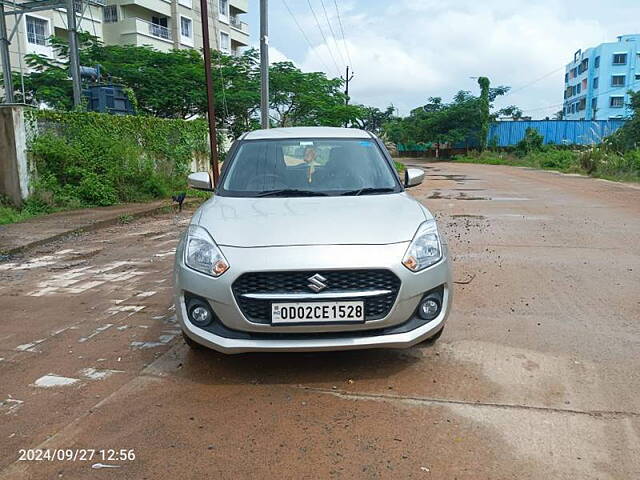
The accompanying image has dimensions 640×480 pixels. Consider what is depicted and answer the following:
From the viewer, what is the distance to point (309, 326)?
3199mm

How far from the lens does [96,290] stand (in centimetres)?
579

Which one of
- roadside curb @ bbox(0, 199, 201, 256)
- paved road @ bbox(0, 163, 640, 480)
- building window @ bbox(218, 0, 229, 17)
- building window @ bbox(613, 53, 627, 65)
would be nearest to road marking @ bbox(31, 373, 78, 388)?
paved road @ bbox(0, 163, 640, 480)

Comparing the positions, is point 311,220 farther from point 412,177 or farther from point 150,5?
point 150,5

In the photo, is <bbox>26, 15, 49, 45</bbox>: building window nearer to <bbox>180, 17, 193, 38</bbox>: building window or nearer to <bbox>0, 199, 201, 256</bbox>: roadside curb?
<bbox>180, 17, 193, 38</bbox>: building window

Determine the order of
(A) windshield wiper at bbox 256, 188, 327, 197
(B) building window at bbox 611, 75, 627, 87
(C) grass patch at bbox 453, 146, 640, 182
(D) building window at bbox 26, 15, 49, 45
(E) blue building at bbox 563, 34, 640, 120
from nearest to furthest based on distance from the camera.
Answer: (A) windshield wiper at bbox 256, 188, 327, 197, (C) grass patch at bbox 453, 146, 640, 182, (D) building window at bbox 26, 15, 49, 45, (E) blue building at bbox 563, 34, 640, 120, (B) building window at bbox 611, 75, 627, 87

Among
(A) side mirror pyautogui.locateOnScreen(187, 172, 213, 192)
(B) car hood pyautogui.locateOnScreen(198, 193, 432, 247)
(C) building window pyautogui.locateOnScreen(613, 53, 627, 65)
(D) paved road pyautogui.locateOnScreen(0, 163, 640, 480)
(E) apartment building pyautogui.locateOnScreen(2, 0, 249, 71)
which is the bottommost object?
(D) paved road pyautogui.locateOnScreen(0, 163, 640, 480)

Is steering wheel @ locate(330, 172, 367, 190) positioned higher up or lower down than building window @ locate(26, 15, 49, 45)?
lower down

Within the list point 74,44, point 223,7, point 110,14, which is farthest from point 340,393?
point 223,7

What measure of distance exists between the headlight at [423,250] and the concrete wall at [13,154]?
395 inches

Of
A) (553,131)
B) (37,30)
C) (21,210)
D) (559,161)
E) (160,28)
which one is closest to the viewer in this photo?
(21,210)

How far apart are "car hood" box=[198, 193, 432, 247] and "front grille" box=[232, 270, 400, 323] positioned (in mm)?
204

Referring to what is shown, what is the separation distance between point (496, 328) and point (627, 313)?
125 cm

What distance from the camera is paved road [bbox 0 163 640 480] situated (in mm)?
2611

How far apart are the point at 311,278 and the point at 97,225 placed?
821 centimetres
